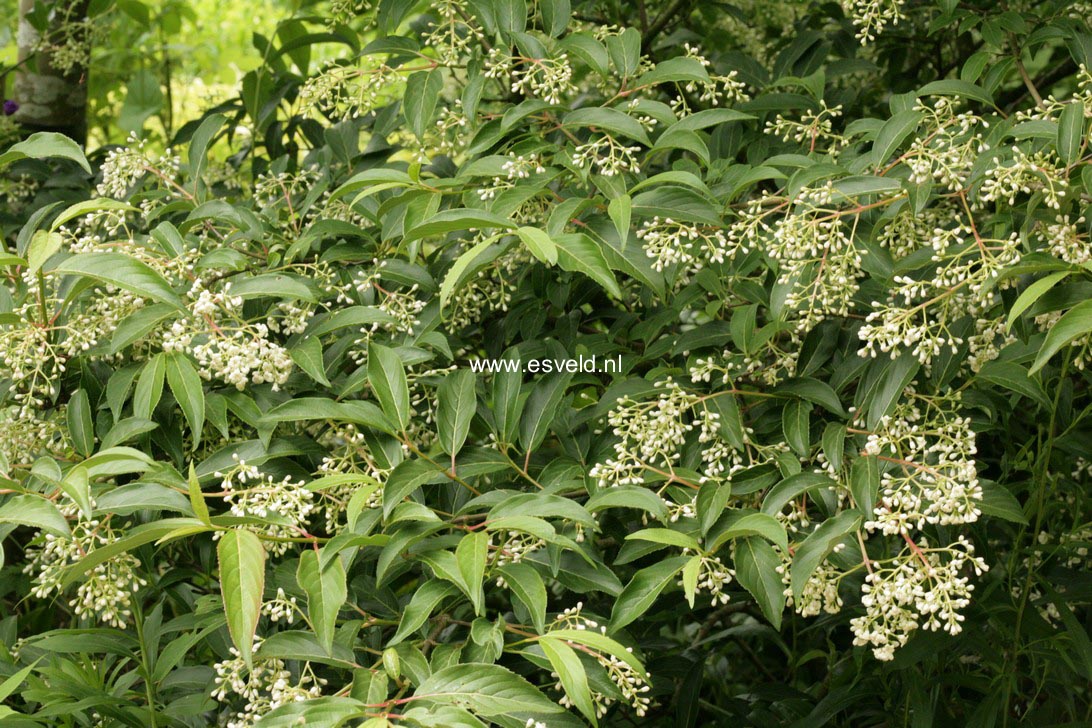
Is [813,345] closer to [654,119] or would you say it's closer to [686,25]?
[654,119]

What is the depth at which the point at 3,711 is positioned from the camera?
130 centimetres

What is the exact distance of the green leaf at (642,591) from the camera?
1.44 meters

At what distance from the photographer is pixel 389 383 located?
1.61 metres

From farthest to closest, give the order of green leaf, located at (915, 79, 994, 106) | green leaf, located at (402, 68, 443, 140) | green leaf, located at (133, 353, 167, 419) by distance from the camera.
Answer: green leaf, located at (402, 68, 443, 140) < green leaf, located at (915, 79, 994, 106) < green leaf, located at (133, 353, 167, 419)

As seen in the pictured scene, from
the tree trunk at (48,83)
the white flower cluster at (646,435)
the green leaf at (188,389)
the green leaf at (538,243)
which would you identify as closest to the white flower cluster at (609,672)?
the white flower cluster at (646,435)

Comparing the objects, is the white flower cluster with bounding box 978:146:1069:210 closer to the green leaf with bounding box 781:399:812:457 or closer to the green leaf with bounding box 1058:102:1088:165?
the green leaf with bounding box 1058:102:1088:165

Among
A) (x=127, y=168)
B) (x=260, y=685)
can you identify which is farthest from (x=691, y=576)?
(x=127, y=168)

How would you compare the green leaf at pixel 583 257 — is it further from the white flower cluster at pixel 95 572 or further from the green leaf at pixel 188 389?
the white flower cluster at pixel 95 572

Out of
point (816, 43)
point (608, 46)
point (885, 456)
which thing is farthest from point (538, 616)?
point (816, 43)

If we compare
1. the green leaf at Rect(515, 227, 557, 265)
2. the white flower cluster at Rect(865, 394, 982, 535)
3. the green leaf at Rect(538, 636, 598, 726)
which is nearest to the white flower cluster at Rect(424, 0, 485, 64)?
the green leaf at Rect(515, 227, 557, 265)

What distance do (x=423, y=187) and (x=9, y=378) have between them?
0.79 meters

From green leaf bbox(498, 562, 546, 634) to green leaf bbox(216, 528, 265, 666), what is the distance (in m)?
0.36

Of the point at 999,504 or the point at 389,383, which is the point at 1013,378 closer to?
the point at 999,504

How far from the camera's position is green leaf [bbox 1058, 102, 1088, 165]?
155 centimetres
